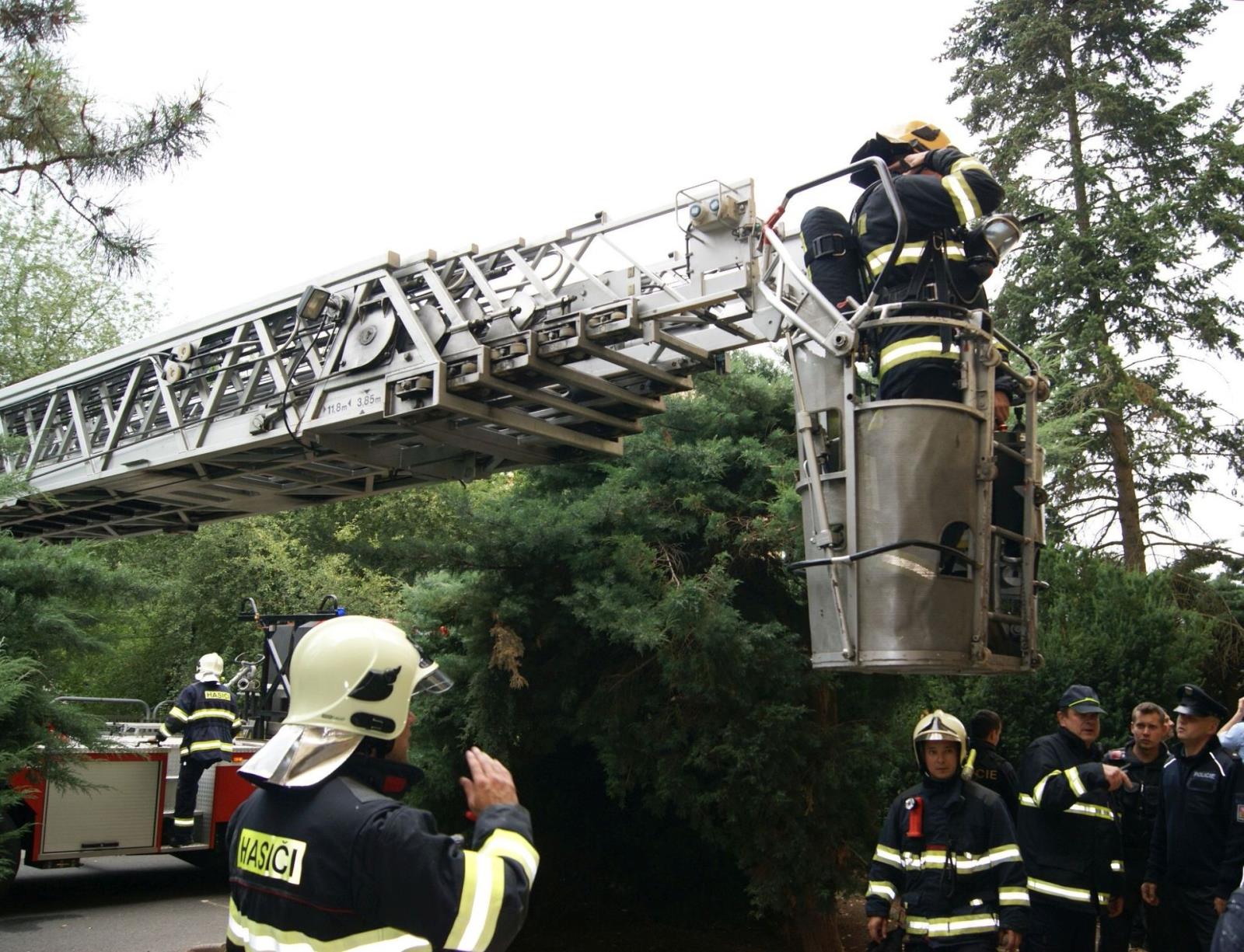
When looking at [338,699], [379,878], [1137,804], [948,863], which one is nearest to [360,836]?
[379,878]

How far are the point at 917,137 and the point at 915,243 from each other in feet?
2.34

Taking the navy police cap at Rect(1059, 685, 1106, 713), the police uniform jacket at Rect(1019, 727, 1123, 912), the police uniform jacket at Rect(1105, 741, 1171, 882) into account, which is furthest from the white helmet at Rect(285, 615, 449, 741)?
the police uniform jacket at Rect(1105, 741, 1171, 882)

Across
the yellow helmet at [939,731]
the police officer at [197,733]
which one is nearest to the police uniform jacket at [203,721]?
the police officer at [197,733]

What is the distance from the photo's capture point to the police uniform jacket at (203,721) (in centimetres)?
980

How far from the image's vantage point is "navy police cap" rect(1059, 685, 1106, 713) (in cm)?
605

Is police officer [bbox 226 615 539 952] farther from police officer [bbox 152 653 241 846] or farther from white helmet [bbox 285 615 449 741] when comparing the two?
police officer [bbox 152 653 241 846]

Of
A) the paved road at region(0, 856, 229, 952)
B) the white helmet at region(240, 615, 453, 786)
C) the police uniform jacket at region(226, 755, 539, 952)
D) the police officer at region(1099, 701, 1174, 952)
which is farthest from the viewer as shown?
the paved road at region(0, 856, 229, 952)

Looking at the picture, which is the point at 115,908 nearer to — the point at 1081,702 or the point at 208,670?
the point at 208,670

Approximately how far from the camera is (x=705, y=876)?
29.3 ft

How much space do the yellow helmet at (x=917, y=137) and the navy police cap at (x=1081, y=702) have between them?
2.87 metres

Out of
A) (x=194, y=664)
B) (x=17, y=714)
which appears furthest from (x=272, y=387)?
(x=194, y=664)

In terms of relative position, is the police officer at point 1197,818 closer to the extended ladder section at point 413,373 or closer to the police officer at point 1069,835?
the police officer at point 1069,835

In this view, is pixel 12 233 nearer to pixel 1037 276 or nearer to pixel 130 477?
pixel 130 477

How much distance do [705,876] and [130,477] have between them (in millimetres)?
5416
